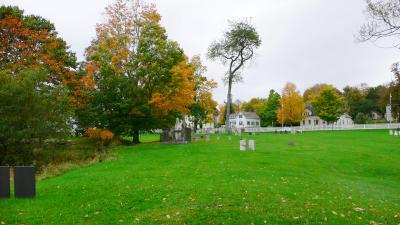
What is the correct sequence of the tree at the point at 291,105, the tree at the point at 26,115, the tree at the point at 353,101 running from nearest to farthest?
the tree at the point at 26,115, the tree at the point at 291,105, the tree at the point at 353,101

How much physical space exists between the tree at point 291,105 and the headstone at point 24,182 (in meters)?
68.3

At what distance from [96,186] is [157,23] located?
22.9 meters

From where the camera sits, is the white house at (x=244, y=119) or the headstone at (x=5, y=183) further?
the white house at (x=244, y=119)

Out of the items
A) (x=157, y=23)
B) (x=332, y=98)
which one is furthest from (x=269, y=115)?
(x=157, y=23)

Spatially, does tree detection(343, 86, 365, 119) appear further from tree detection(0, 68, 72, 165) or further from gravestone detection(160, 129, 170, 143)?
tree detection(0, 68, 72, 165)

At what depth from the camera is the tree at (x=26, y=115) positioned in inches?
779

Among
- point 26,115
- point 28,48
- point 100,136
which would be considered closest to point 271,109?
point 100,136

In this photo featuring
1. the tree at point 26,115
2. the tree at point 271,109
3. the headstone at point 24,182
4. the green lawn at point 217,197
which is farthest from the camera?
the tree at point 271,109

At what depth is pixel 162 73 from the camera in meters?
29.6

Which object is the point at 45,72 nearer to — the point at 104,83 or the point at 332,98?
the point at 104,83

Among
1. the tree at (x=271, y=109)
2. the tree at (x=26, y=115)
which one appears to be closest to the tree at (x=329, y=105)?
the tree at (x=271, y=109)

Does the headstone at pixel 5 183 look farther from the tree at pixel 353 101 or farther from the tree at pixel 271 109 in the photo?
the tree at pixel 353 101

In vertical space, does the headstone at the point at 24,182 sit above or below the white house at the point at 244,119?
below

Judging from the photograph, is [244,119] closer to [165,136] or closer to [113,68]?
[165,136]
